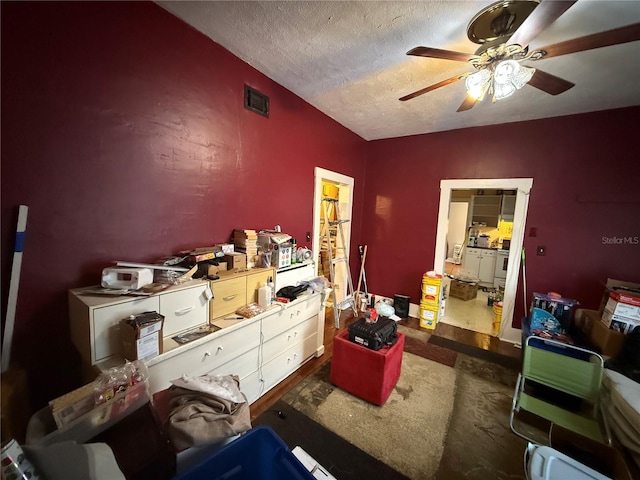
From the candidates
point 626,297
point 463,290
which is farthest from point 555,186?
point 463,290

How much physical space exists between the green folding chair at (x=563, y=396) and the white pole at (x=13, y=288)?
285cm

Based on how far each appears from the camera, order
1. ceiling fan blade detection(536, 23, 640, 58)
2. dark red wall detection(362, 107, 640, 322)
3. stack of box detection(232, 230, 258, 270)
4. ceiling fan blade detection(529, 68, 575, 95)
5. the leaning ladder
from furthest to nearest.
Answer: the leaning ladder, dark red wall detection(362, 107, 640, 322), stack of box detection(232, 230, 258, 270), ceiling fan blade detection(529, 68, 575, 95), ceiling fan blade detection(536, 23, 640, 58)

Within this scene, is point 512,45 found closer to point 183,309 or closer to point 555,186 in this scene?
point 555,186

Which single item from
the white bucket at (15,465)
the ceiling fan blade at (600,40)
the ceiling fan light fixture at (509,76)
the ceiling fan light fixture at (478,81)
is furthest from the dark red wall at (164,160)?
the ceiling fan blade at (600,40)

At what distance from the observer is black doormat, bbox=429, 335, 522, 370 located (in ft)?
8.19

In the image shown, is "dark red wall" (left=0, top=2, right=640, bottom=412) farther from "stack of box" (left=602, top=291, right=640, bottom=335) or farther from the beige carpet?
the beige carpet

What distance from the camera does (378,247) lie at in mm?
3893

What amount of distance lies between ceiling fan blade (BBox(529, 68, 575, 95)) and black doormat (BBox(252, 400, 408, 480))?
2.49 meters

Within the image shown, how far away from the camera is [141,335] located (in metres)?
1.12

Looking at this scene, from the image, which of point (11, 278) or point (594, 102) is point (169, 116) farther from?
point (594, 102)

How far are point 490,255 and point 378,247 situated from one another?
2.81m

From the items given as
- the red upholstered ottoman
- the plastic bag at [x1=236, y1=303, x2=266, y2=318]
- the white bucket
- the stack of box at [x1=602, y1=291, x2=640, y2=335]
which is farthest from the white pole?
the stack of box at [x1=602, y1=291, x2=640, y2=335]

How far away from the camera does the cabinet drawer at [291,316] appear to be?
184 cm

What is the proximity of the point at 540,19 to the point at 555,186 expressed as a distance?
2.36 m
